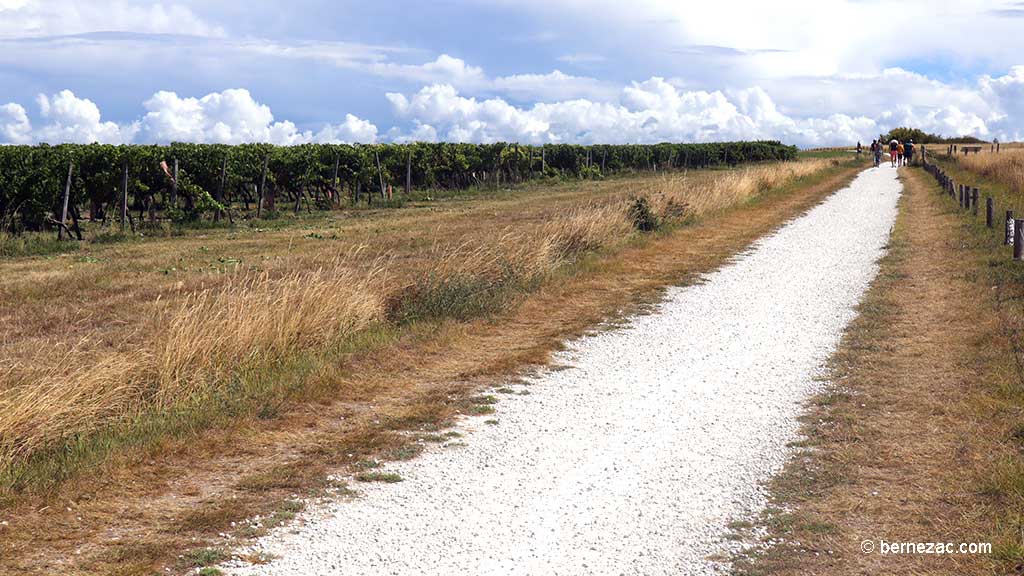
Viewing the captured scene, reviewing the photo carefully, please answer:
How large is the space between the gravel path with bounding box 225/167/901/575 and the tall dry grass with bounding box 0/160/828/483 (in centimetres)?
215

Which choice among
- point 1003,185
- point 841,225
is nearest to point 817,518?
point 841,225

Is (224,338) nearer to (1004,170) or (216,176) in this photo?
(216,176)

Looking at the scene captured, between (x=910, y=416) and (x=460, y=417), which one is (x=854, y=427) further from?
(x=460, y=417)

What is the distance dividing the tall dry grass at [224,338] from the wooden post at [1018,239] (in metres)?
6.91

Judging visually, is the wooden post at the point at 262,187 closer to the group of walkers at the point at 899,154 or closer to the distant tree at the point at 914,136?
the group of walkers at the point at 899,154

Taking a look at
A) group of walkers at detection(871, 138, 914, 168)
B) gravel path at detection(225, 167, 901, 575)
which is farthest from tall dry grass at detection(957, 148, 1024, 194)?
gravel path at detection(225, 167, 901, 575)

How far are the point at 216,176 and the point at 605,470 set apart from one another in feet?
79.5

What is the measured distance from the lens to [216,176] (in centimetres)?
2766

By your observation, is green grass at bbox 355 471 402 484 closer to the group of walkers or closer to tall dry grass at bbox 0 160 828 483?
tall dry grass at bbox 0 160 828 483

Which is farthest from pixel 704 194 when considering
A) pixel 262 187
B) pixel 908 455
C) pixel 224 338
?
pixel 908 455

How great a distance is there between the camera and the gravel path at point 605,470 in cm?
462

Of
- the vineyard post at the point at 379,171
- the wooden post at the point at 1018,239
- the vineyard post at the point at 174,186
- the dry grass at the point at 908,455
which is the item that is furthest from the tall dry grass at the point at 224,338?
the vineyard post at the point at 379,171

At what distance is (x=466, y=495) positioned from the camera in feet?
17.8

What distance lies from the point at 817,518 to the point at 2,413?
5122 mm
